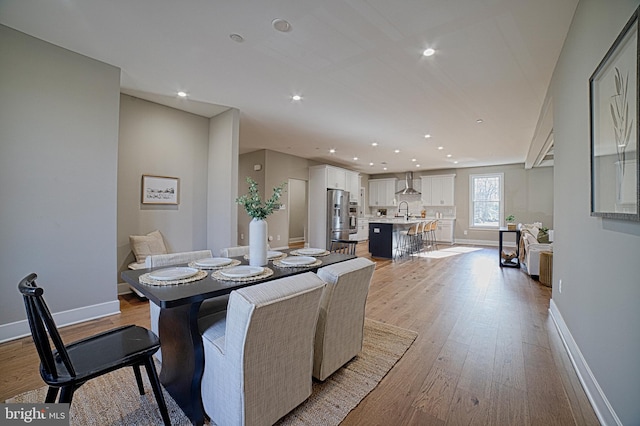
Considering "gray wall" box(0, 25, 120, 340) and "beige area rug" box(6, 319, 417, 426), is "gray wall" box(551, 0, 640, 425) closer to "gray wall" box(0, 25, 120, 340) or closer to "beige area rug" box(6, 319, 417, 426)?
"beige area rug" box(6, 319, 417, 426)

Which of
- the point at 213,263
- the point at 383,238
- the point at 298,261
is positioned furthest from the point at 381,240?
the point at 213,263

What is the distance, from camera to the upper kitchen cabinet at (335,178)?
784cm

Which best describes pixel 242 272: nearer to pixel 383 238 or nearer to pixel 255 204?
pixel 255 204

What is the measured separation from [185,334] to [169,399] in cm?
53

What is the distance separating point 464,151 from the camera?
6.96 m

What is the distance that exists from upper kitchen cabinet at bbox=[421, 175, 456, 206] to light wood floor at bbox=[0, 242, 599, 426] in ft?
20.2

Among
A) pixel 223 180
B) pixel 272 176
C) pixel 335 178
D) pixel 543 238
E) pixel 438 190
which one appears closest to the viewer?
pixel 223 180

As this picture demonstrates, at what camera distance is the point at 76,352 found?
1368mm

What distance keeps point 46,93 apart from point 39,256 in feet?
5.16

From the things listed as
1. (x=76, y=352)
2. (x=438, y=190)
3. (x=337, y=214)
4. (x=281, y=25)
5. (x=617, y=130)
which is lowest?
(x=76, y=352)

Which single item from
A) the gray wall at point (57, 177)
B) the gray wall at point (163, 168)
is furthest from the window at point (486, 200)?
the gray wall at point (57, 177)

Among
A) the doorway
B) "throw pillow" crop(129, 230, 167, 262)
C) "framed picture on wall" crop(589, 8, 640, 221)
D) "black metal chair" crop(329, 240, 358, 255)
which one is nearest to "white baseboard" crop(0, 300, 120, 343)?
"throw pillow" crop(129, 230, 167, 262)

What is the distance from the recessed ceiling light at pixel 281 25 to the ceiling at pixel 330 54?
0.04 m

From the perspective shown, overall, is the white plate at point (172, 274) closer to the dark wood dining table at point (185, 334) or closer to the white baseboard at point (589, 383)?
the dark wood dining table at point (185, 334)
